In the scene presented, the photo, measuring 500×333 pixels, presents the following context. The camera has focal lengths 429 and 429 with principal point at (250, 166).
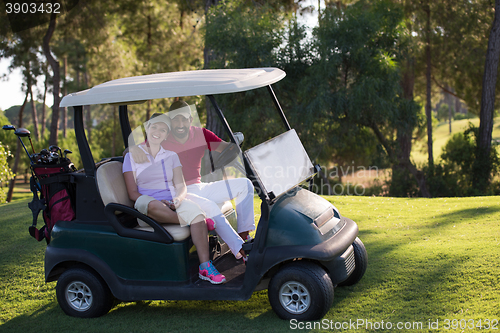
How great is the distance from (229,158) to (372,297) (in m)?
1.60

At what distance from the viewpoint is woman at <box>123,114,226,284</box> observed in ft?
10.6

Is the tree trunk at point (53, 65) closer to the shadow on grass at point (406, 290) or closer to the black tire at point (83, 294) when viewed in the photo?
the black tire at point (83, 294)

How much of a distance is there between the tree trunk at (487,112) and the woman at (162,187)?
1314cm

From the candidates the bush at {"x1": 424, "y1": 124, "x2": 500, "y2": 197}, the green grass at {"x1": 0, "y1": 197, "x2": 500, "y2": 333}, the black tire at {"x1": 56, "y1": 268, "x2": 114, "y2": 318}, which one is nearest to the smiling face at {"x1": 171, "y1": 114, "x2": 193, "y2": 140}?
the black tire at {"x1": 56, "y1": 268, "x2": 114, "y2": 318}

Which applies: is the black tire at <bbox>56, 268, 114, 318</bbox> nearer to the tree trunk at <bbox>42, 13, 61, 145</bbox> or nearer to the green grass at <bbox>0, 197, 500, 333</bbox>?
the green grass at <bbox>0, 197, 500, 333</bbox>

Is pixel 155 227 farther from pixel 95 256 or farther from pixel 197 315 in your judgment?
pixel 197 315

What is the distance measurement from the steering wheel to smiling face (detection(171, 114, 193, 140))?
37 centimetres

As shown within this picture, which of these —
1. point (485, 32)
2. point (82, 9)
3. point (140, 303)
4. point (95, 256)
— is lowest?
point (140, 303)

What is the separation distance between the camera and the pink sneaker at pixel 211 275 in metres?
3.16

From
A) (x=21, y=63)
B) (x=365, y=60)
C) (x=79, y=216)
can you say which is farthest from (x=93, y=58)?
(x=79, y=216)

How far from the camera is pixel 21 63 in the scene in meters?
19.4

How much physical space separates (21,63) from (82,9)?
566 cm

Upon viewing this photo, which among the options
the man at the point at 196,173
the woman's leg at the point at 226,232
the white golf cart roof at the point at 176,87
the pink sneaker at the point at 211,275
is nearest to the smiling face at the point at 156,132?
the man at the point at 196,173

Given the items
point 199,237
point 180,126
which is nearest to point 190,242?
point 199,237
